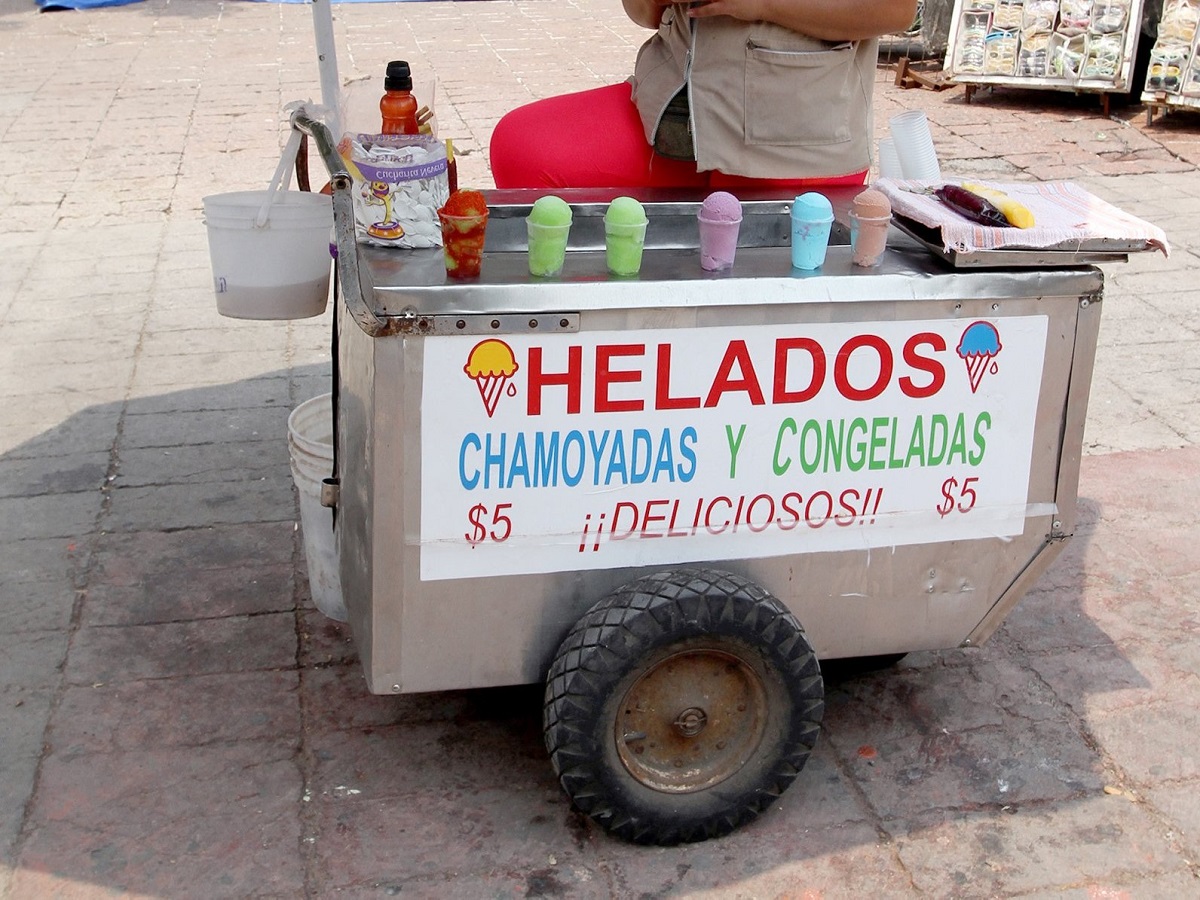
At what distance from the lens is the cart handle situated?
210 cm

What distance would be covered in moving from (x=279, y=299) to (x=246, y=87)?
657 cm

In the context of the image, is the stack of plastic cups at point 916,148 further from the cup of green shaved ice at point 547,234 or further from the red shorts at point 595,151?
the cup of green shaved ice at point 547,234

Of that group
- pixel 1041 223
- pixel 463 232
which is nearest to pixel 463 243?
pixel 463 232

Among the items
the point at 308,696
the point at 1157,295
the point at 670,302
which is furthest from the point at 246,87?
the point at 670,302

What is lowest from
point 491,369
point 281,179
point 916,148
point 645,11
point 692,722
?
point 692,722

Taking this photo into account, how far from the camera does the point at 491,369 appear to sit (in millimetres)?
2195

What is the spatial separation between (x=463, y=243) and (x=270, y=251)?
805 millimetres

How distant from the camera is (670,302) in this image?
87.1 inches

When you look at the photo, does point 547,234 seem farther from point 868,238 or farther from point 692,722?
point 692,722

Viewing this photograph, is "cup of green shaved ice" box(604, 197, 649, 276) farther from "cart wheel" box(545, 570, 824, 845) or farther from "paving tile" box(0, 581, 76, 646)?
"paving tile" box(0, 581, 76, 646)

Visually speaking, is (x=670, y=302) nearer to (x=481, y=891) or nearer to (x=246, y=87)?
(x=481, y=891)

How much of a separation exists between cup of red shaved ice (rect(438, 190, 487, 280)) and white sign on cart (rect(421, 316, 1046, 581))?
0.45ft

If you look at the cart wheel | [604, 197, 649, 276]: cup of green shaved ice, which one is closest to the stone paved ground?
the cart wheel

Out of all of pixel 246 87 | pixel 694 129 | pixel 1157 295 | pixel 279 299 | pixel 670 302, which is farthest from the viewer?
pixel 246 87
